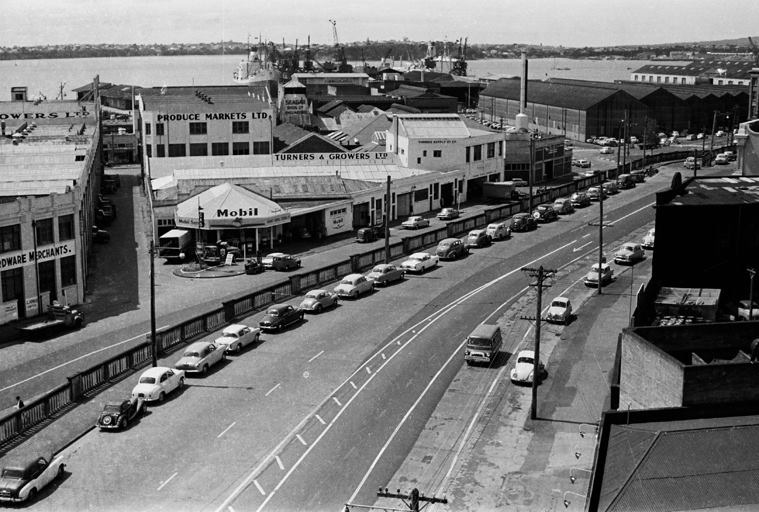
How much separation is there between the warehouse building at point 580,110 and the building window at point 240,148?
52164 millimetres

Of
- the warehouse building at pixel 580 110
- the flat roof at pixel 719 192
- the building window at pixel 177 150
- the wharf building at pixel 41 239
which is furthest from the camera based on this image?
the warehouse building at pixel 580 110

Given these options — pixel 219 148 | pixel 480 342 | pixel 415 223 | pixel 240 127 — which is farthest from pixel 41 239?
pixel 240 127

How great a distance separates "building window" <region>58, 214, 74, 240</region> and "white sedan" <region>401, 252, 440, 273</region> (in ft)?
64.6

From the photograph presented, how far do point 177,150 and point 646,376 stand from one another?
72666 millimetres

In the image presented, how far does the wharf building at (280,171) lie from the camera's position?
228 ft

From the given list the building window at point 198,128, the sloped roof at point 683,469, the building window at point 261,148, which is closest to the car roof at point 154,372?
the sloped roof at point 683,469

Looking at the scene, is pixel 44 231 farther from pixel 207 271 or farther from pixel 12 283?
pixel 207 271

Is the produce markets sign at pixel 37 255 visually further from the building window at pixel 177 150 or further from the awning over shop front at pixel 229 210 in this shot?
the building window at pixel 177 150

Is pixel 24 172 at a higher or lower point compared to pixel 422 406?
higher

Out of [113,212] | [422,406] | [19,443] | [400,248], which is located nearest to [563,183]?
[400,248]

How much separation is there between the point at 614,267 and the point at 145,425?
3725 cm

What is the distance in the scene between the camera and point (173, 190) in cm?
7600

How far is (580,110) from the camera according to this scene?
142750mm

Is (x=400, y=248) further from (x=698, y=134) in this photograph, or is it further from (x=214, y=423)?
(x=698, y=134)
